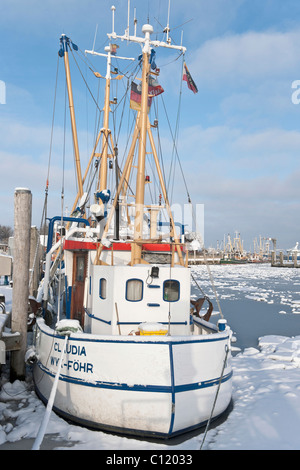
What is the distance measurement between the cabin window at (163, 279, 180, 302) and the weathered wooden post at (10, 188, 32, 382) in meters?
3.85

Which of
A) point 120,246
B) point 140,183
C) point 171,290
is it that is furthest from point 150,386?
point 140,183

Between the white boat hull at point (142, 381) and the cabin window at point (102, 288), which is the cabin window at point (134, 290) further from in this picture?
the white boat hull at point (142, 381)

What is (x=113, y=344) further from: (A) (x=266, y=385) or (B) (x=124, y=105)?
(B) (x=124, y=105)

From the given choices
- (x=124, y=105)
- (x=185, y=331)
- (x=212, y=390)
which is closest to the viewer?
(x=212, y=390)

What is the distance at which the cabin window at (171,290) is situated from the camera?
8.31 meters

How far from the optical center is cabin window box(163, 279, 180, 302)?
27.3 ft

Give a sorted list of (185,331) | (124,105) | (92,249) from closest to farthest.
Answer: (185,331) < (92,249) < (124,105)

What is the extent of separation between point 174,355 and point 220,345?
131 cm

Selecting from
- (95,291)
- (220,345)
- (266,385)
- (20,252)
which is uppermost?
(20,252)

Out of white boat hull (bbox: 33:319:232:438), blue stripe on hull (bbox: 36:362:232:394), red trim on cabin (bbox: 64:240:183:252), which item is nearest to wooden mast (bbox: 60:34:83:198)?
red trim on cabin (bbox: 64:240:183:252)

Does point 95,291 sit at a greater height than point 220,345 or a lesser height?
greater

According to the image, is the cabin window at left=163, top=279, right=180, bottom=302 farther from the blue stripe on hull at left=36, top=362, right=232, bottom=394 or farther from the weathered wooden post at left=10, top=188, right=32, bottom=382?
the weathered wooden post at left=10, top=188, right=32, bottom=382

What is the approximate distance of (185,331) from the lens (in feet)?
27.8

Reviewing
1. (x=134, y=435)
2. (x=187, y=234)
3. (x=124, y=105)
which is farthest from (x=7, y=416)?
(x=124, y=105)
